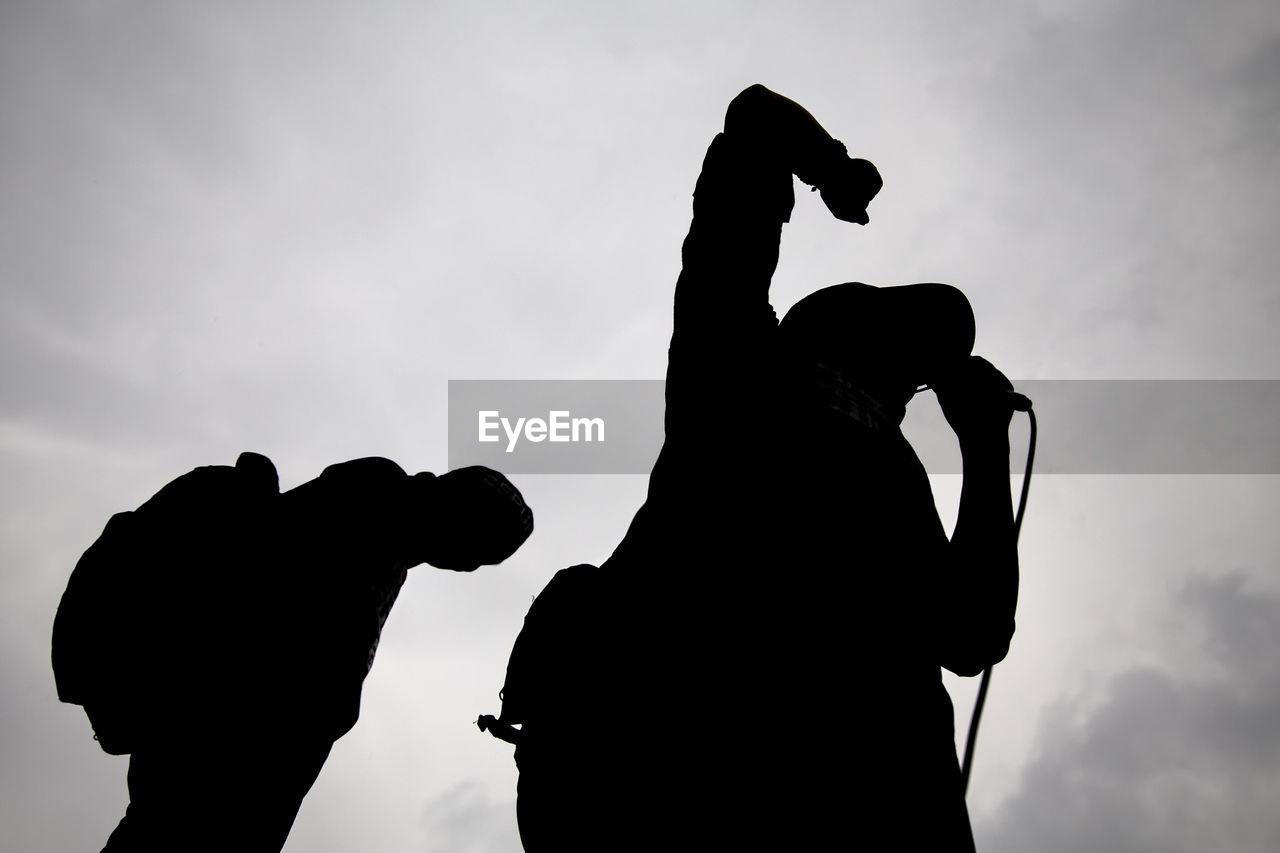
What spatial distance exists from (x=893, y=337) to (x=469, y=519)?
6.03 feet

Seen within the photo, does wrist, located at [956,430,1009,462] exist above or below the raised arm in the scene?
below

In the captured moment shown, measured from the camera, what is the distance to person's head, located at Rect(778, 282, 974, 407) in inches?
126

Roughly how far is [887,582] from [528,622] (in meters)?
1.23

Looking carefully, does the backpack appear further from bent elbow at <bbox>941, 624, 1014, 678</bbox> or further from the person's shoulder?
bent elbow at <bbox>941, 624, 1014, 678</bbox>

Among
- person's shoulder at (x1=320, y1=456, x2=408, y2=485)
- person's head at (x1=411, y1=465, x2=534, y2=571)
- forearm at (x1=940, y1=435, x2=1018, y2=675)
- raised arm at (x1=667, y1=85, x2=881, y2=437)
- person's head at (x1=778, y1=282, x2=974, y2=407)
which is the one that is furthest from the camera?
person's head at (x1=778, y1=282, x2=974, y2=407)

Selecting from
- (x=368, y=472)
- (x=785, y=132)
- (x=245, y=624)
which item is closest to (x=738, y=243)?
(x=785, y=132)

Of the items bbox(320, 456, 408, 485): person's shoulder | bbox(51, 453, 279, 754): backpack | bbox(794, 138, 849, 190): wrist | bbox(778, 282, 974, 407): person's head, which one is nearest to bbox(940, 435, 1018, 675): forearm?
bbox(778, 282, 974, 407): person's head

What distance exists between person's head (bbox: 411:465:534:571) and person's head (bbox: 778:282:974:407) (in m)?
1.39

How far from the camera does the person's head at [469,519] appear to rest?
232 cm

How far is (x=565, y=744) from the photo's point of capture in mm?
2609

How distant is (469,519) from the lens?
2.32m

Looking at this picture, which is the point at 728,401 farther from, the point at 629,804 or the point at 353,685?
the point at 353,685

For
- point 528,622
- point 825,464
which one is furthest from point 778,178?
point 528,622

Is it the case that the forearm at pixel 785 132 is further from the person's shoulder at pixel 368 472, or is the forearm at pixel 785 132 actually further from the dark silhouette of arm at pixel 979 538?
the person's shoulder at pixel 368 472
